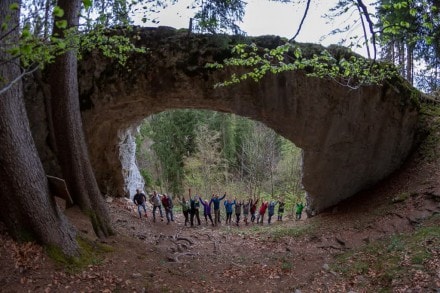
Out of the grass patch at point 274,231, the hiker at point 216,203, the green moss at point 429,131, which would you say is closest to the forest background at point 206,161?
the hiker at point 216,203

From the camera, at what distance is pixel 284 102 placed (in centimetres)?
1273

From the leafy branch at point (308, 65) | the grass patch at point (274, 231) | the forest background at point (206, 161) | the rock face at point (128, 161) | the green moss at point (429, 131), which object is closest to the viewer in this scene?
the leafy branch at point (308, 65)

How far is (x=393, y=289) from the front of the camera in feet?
22.6

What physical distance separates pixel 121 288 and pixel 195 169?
2085 cm

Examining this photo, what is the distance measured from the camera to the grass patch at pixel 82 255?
7.16 m

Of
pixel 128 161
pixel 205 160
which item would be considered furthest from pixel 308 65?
A: pixel 205 160

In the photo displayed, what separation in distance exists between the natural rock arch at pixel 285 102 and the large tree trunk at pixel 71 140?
3.35 m

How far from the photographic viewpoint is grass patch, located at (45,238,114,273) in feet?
23.5

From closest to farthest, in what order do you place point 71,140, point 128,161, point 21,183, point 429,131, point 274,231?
1. point 21,183
2. point 71,140
3. point 429,131
4. point 274,231
5. point 128,161

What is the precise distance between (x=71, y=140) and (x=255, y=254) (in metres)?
6.03

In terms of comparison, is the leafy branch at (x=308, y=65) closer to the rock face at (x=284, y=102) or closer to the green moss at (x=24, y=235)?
the rock face at (x=284, y=102)

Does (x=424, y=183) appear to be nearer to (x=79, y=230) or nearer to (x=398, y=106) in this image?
(x=398, y=106)

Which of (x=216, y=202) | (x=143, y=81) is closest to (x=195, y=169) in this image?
(x=216, y=202)

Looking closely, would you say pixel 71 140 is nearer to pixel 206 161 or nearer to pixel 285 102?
pixel 285 102
